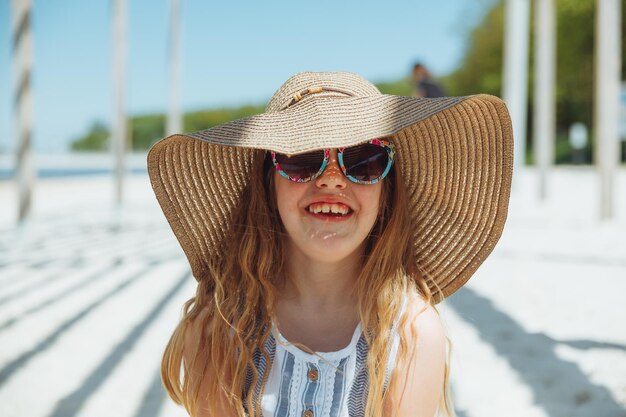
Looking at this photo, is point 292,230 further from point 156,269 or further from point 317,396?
point 156,269

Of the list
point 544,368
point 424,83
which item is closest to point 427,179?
point 544,368

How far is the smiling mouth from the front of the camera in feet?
4.80

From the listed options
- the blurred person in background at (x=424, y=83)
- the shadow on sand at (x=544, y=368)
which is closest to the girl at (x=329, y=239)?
the shadow on sand at (x=544, y=368)

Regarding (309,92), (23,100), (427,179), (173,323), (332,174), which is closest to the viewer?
(332,174)

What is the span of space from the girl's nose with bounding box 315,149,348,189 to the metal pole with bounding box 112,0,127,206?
9429 mm

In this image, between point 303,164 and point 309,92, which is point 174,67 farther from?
point 303,164

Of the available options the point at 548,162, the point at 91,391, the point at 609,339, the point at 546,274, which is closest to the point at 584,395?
the point at 609,339

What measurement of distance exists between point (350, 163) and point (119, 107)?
9835mm

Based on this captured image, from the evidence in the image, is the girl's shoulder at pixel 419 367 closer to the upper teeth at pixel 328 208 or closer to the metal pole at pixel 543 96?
the upper teeth at pixel 328 208

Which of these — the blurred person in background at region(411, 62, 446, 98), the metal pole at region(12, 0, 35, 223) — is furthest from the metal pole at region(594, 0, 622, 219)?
the metal pole at region(12, 0, 35, 223)

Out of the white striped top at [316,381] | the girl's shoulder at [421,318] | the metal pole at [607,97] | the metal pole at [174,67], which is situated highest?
the metal pole at [174,67]

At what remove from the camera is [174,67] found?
11.5 meters

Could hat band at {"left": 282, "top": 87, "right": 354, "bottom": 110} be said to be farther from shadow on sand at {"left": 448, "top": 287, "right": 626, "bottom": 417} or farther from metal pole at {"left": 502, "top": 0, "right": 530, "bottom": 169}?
metal pole at {"left": 502, "top": 0, "right": 530, "bottom": 169}

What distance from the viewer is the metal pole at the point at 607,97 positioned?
276 inches
